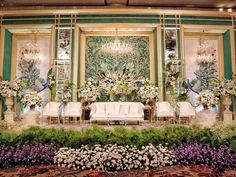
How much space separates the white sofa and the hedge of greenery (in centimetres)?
465

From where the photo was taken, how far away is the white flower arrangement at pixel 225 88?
9203 mm

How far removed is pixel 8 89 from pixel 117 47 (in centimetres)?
427

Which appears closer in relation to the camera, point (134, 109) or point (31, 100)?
point (134, 109)

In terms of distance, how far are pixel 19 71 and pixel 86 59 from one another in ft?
9.17

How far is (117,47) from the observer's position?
10.1 m

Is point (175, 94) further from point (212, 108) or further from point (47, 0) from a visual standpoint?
point (47, 0)

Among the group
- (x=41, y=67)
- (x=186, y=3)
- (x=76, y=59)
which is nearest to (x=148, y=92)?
(x=76, y=59)

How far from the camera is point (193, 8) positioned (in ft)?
34.1

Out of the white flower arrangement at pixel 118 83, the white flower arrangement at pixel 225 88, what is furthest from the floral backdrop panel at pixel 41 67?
the white flower arrangement at pixel 225 88

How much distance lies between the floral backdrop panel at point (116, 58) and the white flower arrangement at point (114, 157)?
23.9 ft

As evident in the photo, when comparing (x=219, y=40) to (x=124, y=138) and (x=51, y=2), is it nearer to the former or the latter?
(x=51, y=2)

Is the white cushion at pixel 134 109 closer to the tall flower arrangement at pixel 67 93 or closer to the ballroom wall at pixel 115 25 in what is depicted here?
the ballroom wall at pixel 115 25

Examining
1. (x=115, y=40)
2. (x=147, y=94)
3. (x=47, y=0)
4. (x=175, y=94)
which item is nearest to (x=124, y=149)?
(x=147, y=94)

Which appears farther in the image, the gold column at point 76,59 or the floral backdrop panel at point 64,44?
the floral backdrop panel at point 64,44
